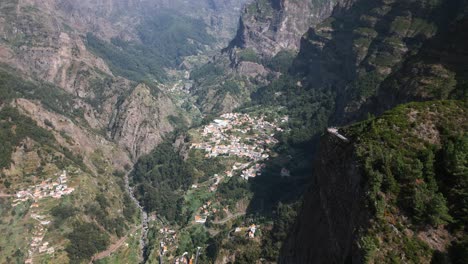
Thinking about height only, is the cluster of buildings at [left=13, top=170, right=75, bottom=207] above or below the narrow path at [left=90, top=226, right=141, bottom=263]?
above

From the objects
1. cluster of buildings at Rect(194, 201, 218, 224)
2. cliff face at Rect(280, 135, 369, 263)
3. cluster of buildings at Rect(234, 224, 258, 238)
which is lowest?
cliff face at Rect(280, 135, 369, 263)

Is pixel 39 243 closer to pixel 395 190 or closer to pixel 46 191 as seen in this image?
pixel 46 191

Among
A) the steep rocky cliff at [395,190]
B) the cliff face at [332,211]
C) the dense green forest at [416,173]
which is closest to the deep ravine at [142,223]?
the cliff face at [332,211]

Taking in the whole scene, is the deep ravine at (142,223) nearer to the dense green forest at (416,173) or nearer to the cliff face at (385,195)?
the cliff face at (385,195)

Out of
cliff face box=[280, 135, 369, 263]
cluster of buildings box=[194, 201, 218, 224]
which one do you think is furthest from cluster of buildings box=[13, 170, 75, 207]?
cliff face box=[280, 135, 369, 263]

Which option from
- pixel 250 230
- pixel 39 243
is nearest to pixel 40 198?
pixel 39 243

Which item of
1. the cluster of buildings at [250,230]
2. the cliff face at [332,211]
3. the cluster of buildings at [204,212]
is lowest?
the cliff face at [332,211]

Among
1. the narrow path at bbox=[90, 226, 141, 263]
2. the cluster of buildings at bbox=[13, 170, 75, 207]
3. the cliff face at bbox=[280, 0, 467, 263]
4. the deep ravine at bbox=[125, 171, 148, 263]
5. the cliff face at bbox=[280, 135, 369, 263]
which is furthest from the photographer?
the cluster of buildings at bbox=[13, 170, 75, 207]

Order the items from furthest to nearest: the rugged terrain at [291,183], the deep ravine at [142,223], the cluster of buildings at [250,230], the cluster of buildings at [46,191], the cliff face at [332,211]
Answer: the cluster of buildings at [46,191]
the deep ravine at [142,223]
the cluster of buildings at [250,230]
the cliff face at [332,211]
the rugged terrain at [291,183]

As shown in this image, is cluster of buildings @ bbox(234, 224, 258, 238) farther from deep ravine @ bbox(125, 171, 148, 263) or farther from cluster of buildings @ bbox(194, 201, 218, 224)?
deep ravine @ bbox(125, 171, 148, 263)
